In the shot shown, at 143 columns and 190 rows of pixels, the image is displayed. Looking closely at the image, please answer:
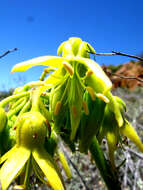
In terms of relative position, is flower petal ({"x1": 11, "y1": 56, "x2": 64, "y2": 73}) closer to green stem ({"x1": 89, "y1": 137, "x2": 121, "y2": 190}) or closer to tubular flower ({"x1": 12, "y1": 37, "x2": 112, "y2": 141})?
tubular flower ({"x1": 12, "y1": 37, "x2": 112, "y2": 141})

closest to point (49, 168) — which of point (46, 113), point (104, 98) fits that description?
point (46, 113)

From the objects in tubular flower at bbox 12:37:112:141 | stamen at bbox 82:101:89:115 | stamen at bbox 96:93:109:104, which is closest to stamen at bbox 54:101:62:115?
tubular flower at bbox 12:37:112:141

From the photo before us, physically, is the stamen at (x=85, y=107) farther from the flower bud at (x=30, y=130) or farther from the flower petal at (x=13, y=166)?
the flower petal at (x=13, y=166)

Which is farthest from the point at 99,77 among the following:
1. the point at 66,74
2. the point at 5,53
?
the point at 5,53

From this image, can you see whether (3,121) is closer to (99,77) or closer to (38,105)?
(38,105)

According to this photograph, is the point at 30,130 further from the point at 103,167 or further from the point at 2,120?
the point at 103,167

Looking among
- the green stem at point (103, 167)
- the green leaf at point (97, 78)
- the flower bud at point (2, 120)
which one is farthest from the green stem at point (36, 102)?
the green stem at point (103, 167)
